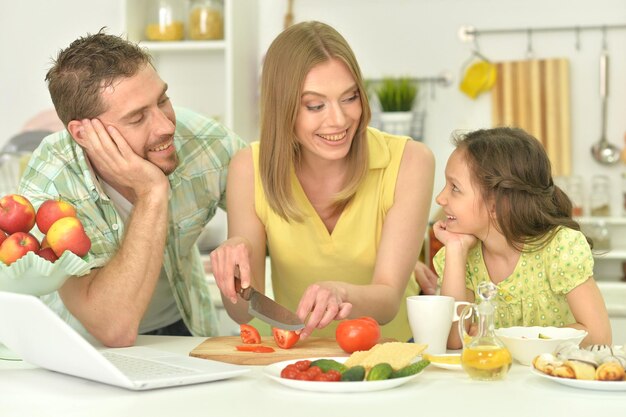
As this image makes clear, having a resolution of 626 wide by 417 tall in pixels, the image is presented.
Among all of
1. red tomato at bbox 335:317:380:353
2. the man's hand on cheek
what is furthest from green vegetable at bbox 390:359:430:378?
the man's hand on cheek

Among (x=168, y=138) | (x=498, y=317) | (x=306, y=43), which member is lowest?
(x=498, y=317)

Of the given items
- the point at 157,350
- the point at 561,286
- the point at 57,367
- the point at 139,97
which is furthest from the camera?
the point at 139,97

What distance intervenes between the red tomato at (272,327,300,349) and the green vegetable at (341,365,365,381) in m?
0.32

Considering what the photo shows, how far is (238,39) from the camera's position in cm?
370

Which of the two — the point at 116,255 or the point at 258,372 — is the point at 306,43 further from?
the point at 258,372

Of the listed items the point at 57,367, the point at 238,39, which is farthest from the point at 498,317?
the point at 238,39

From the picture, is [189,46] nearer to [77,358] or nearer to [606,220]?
[606,220]

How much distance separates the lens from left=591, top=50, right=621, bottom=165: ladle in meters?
3.59

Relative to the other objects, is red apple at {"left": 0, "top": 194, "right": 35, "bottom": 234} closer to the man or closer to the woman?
the man

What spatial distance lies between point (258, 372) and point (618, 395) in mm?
565

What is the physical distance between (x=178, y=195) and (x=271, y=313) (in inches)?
25.6

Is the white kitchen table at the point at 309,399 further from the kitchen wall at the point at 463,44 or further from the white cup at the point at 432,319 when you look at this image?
the kitchen wall at the point at 463,44

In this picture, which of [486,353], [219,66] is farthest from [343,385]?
[219,66]

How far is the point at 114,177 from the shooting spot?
210 centimetres
